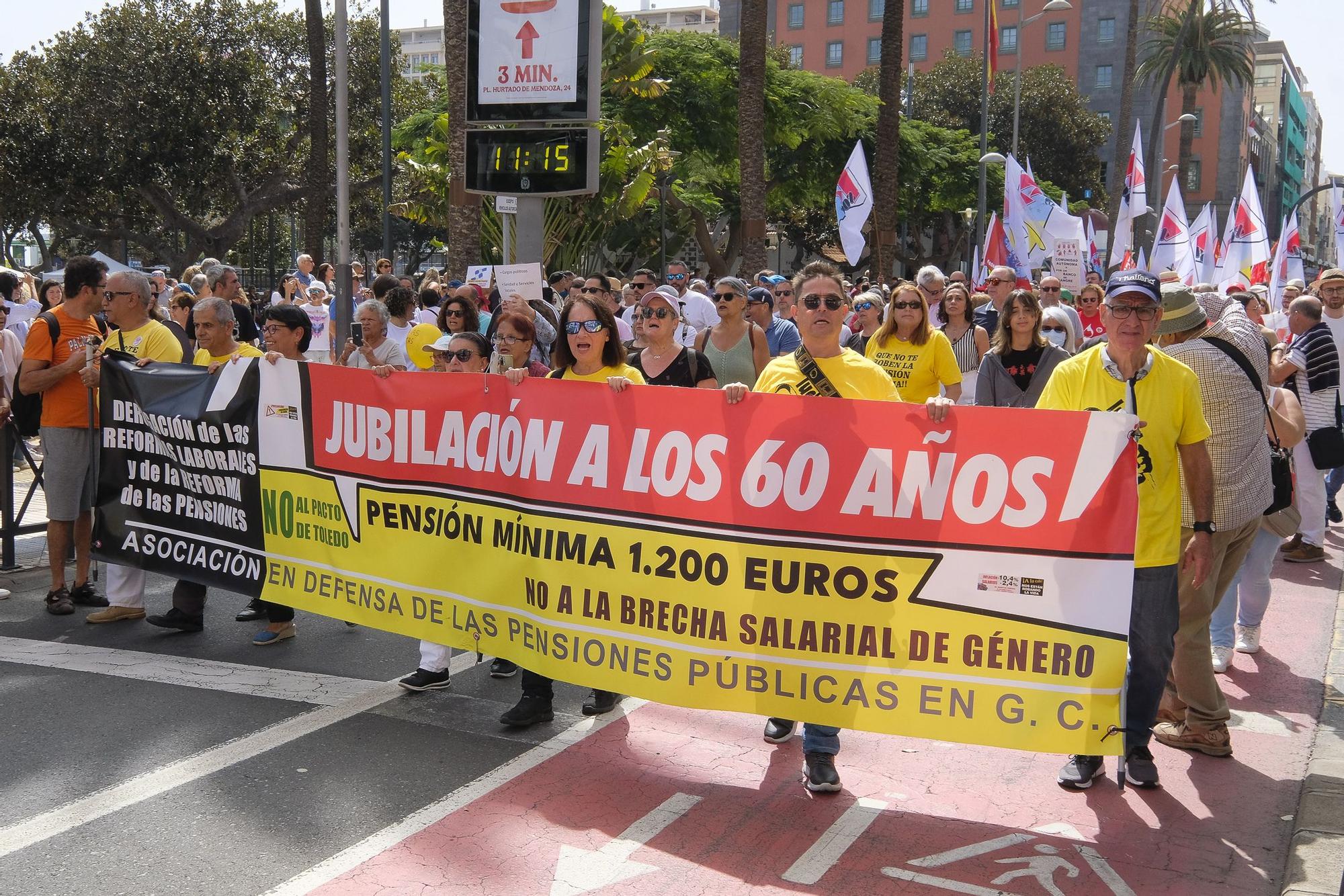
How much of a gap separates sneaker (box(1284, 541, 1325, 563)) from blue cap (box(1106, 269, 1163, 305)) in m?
5.74

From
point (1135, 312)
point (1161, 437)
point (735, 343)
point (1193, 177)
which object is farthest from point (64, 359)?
point (1193, 177)

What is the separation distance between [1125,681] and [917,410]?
133 centimetres

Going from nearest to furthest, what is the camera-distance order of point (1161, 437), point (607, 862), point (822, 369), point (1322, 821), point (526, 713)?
point (607, 862) → point (1322, 821) → point (1161, 437) → point (822, 369) → point (526, 713)

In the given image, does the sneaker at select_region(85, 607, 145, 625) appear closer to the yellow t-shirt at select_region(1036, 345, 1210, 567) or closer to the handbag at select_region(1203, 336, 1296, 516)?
the yellow t-shirt at select_region(1036, 345, 1210, 567)

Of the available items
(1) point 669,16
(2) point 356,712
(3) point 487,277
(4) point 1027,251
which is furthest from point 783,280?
(1) point 669,16

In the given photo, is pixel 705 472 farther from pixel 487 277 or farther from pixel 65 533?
pixel 487 277

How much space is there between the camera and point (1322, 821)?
4574 millimetres

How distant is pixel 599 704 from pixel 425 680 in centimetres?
83

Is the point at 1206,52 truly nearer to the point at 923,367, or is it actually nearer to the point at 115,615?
the point at 923,367

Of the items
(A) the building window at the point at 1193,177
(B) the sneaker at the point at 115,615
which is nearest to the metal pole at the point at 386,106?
(B) the sneaker at the point at 115,615

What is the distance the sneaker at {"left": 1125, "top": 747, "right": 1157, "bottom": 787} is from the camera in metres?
4.94

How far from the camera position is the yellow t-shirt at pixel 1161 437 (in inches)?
183

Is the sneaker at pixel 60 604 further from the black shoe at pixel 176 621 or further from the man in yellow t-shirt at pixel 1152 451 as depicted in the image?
the man in yellow t-shirt at pixel 1152 451

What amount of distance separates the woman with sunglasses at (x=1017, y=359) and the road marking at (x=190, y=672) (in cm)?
379
